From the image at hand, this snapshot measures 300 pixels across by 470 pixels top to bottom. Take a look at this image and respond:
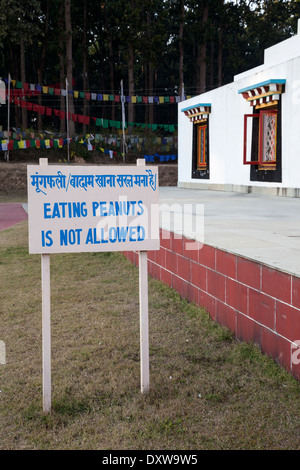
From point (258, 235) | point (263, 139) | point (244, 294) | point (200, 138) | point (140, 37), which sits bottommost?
point (244, 294)

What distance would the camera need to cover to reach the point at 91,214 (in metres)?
2.86

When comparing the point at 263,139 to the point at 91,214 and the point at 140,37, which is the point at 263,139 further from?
the point at 140,37

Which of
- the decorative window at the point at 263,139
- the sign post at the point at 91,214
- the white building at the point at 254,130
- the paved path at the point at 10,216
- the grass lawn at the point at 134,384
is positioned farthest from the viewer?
the decorative window at the point at 263,139

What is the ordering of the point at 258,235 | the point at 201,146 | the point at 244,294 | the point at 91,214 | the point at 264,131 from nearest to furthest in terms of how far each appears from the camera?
the point at 91,214
the point at 244,294
the point at 258,235
the point at 264,131
the point at 201,146

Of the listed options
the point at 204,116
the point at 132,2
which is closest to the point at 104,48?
the point at 132,2

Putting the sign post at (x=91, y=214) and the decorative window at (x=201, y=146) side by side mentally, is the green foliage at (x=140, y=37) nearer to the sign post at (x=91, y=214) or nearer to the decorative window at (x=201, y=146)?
the decorative window at (x=201, y=146)

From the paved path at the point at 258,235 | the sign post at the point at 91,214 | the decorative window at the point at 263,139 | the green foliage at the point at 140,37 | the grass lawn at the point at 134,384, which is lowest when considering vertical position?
the grass lawn at the point at 134,384

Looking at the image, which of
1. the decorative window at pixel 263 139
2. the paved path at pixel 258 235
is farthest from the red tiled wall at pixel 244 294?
the decorative window at pixel 263 139

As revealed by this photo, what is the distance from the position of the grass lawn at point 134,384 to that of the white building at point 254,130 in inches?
287

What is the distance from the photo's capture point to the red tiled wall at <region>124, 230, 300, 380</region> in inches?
111

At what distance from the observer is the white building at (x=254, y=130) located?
10.7 metres

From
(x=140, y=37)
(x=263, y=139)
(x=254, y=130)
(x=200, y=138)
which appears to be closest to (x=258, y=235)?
(x=263, y=139)

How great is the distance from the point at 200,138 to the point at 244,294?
13.3 metres

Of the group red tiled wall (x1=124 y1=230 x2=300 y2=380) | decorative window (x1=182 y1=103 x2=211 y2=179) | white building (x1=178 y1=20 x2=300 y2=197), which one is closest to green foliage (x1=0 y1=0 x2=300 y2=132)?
decorative window (x1=182 y1=103 x2=211 y2=179)
